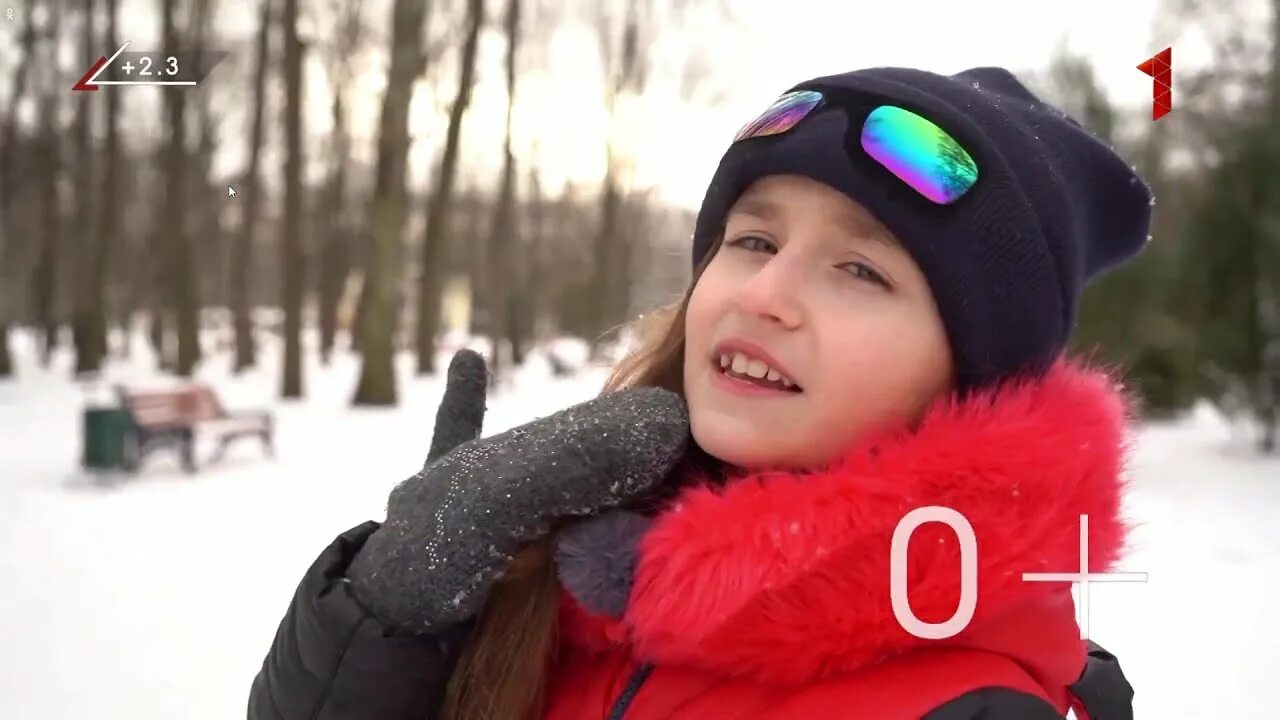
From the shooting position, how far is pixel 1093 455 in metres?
1.05

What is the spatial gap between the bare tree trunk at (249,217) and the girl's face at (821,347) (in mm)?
12911

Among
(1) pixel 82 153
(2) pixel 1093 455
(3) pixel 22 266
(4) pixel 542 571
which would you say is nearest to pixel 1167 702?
(2) pixel 1093 455

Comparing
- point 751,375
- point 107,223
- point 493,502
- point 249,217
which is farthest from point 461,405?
point 249,217

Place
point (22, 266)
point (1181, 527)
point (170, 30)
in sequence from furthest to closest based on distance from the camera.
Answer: point (22, 266) < point (170, 30) < point (1181, 527)

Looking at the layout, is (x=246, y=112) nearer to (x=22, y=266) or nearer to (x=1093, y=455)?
(x=22, y=266)

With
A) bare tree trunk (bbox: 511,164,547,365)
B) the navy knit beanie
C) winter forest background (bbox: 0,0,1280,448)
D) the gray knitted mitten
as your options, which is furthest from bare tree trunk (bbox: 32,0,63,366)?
the navy knit beanie

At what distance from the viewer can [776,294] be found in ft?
3.62

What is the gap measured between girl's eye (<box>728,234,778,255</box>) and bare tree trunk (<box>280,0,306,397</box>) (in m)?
10.5

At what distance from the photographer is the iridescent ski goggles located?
112 cm

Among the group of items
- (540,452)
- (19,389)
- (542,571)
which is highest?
(540,452)

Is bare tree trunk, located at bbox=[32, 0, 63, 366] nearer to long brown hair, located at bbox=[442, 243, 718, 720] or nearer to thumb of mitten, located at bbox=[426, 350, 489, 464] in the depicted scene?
thumb of mitten, located at bbox=[426, 350, 489, 464]

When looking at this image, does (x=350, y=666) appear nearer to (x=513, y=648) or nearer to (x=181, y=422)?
(x=513, y=648)

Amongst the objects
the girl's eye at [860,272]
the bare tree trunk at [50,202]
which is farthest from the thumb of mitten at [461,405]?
the bare tree trunk at [50,202]

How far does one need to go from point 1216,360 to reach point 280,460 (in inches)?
343
